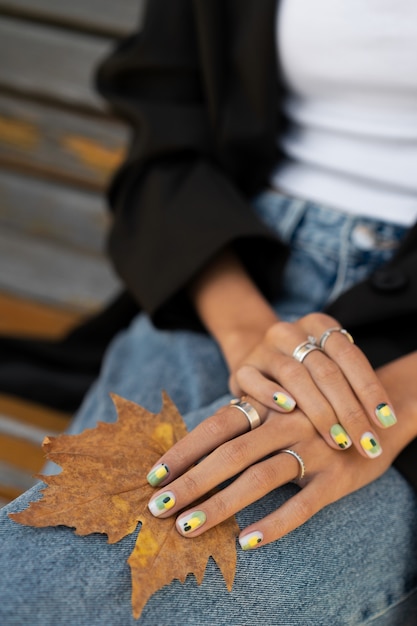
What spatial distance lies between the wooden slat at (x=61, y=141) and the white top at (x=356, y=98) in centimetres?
76

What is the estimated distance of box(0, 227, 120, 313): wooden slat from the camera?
6.30ft

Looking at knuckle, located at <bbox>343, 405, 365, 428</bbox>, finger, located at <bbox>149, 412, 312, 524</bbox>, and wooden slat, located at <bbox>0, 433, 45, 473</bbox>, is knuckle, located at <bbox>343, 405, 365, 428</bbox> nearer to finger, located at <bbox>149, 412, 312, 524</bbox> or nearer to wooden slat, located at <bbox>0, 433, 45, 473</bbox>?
finger, located at <bbox>149, 412, 312, 524</bbox>

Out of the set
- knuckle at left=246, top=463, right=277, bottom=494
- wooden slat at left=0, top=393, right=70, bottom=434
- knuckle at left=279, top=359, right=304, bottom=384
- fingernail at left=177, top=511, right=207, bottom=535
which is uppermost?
knuckle at left=279, top=359, right=304, bottom=384

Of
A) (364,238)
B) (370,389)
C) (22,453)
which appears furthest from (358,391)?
(22,453)

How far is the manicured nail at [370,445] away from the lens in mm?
799

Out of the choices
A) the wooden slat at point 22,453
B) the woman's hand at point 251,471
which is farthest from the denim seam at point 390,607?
the wooden slat at point 22,453

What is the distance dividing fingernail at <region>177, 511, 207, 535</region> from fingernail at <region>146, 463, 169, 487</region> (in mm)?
51

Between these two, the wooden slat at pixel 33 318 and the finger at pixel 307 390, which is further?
the wooden slat at pixel 33 318

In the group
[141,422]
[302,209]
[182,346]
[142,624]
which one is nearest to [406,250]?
[302,209]

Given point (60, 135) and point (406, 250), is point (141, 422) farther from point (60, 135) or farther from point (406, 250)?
point (60, 135)

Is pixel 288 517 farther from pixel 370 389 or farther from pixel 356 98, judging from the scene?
pixel 356 98

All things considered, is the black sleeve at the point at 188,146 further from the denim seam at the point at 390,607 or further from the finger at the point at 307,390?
the denim seam at the point at 390,607

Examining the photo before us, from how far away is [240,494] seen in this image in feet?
2.44

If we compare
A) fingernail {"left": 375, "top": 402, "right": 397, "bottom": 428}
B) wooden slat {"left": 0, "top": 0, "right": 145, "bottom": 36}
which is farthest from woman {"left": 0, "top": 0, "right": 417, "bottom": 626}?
wooden slat {"left": 0, "top": 0, "right": 145, "bottom": 36}
